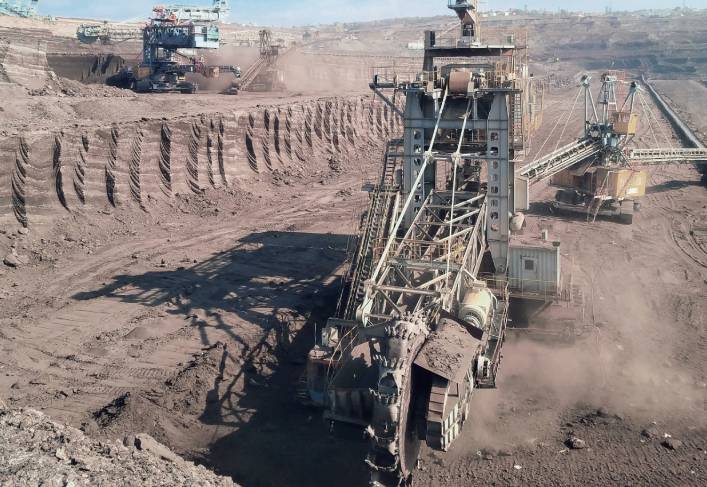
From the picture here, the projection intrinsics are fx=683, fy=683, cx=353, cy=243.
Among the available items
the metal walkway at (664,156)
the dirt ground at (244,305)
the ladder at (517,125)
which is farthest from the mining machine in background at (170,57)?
the ladder at (517,125)

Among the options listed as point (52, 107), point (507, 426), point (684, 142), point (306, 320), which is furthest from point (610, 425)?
point (684, 142)

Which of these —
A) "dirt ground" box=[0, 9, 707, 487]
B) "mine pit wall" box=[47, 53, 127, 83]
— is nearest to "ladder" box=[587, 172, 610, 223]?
"dirt ground" box=[0, 9, 707, 487]

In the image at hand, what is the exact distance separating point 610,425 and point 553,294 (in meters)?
5.26

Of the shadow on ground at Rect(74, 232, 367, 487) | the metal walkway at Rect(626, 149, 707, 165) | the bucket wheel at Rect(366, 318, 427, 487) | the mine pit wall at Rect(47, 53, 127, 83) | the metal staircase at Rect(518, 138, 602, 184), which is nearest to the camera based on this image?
the bucket wheel at Rect(366, 318, 427, 487)

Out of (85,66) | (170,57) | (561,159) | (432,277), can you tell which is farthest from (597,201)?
(85,66)

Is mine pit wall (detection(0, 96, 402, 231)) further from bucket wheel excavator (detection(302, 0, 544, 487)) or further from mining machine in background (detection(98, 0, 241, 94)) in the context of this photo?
mining machine in background (detection(98, 0, 241, 94))

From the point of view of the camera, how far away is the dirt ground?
13.9 metres

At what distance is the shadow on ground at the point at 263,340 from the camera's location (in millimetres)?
13508

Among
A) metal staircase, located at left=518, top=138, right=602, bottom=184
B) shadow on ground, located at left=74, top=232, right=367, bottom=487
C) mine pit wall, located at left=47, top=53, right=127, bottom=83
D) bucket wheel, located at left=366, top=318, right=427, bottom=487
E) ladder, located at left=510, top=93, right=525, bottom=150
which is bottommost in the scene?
shadow on ground, located at left=74, top=232, right=367, bottom=487

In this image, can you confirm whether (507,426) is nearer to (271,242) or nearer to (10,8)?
(271,242)

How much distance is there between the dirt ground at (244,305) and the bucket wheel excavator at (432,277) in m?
1.34

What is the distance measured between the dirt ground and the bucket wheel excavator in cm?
134

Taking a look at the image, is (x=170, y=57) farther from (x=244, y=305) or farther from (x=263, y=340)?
(x=263, y=340)

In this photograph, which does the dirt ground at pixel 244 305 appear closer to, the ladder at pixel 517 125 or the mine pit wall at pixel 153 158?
the mine pit wall at pixel 153 158
